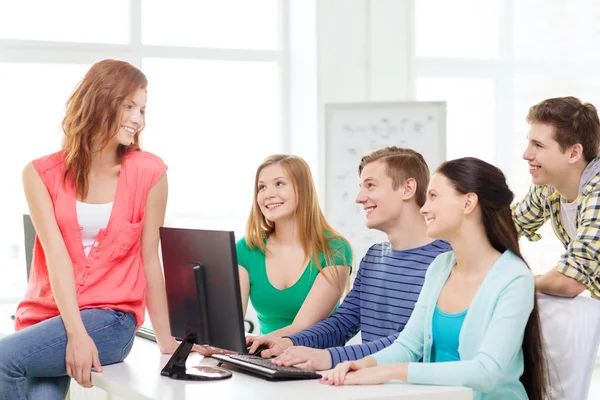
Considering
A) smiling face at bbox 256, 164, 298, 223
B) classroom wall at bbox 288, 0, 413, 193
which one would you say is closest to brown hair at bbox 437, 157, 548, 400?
smiling face at bbox 256, 164, 298, 223

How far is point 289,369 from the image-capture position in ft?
6.81

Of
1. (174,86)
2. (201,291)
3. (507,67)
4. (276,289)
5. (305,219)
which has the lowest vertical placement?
(276,289)

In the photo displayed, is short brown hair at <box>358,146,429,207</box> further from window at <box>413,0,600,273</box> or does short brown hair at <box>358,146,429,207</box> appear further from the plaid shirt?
window at <box>413,0,600,273</box>

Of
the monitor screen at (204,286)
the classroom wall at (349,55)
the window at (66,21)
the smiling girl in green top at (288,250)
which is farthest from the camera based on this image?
the classroom wall at (349,55)

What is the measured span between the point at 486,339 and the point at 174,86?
377 cm

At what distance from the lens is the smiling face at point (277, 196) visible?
2.78 metres

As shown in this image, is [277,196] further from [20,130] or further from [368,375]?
[20,130]

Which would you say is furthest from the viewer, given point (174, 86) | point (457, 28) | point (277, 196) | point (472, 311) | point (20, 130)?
point (457, 28)

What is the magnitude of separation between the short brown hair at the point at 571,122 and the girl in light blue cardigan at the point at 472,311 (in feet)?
1.99

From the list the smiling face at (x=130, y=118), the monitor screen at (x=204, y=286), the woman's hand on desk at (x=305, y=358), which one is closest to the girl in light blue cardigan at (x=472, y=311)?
the woman's hand on desk at (x=305, y=358)

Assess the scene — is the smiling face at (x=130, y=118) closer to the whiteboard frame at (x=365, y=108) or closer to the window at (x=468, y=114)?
the whiteboard frame at (x=365, y=108)

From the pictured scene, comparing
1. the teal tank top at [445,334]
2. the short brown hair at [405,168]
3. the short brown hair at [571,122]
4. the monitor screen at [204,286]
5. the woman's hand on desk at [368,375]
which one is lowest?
the woman's hand on desk at [368,375]

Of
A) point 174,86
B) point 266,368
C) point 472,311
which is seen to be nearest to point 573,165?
point 472,311

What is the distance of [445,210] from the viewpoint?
212 cm
